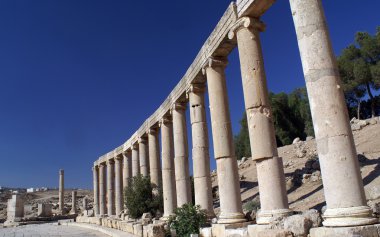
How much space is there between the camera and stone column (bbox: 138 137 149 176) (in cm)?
2592

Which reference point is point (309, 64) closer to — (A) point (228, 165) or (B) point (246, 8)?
(B) point (246, 8)

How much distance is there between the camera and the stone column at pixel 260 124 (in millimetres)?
10344

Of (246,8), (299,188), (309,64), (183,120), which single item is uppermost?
(246,8)

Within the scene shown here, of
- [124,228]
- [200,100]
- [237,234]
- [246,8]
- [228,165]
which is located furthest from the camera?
[124,228]

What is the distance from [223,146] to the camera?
13.9 meters

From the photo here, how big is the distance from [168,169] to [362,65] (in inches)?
1145

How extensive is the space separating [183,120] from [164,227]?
5.92m

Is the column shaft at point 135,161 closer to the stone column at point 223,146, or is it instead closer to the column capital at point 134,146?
the column capital at point 134,146

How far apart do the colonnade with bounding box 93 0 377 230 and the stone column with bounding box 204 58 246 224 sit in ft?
0.10

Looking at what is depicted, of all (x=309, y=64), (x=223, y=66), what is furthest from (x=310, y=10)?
(x=223, y=66)

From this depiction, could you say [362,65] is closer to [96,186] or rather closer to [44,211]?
[96,186]

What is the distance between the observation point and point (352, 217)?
7410 millimetres

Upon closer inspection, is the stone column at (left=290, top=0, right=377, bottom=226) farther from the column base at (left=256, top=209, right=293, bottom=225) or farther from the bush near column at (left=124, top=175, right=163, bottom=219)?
the bush near column at (left=124, top=175, right=163, bottom=219)

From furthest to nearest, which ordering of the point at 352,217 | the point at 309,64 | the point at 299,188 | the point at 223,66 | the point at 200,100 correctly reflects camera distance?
the point at 299,188
the point at 200,100
the point at 223,66
the point at 309,64
the point at 352,217
